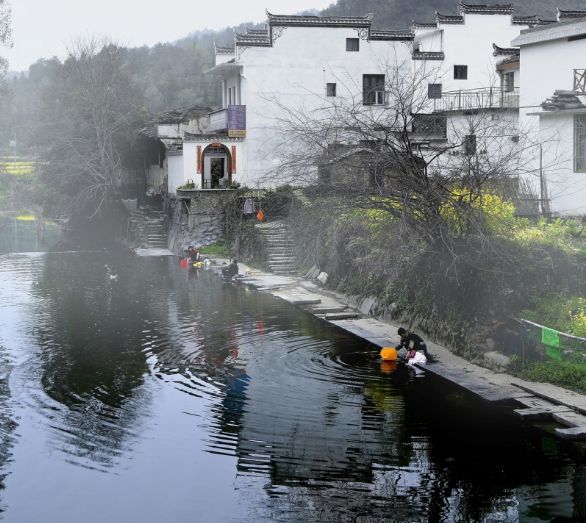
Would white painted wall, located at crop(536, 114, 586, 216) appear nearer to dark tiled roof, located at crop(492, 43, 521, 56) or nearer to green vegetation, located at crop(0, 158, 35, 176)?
dark tiled roof, located at crop(492, 43, 521, 56)

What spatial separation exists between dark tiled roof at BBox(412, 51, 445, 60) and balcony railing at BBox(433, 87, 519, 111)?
3.36 meters

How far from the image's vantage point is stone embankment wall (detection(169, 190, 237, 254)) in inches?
1961

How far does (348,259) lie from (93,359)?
43.1 ft

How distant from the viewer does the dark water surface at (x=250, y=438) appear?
1338cm

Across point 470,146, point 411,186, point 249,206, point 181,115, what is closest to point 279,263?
point 249,206

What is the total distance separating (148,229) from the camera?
56.1 meters

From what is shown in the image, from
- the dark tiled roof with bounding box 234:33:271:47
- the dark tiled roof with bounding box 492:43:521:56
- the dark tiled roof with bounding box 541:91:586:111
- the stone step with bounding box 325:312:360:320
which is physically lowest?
the stone step with bounding box 325:312:360:320

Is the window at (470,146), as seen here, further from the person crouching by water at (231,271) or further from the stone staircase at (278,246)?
the person crouching by water at (231,271)

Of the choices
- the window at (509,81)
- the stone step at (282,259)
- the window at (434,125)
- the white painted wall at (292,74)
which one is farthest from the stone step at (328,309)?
the window at (509,81)

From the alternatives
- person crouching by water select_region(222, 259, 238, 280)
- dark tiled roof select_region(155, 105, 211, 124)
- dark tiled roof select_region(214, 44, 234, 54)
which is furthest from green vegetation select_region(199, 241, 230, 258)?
dark tiled roof select_region(214, 44, 234, 54)

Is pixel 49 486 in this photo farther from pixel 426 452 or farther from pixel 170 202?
pixel 170 202

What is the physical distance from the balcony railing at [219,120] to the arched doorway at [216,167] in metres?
1.65

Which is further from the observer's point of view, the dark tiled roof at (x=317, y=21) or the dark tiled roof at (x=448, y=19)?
the dark tiled roof at (x=448, y=19)

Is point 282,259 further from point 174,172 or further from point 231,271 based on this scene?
point 174,172
